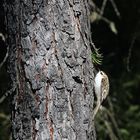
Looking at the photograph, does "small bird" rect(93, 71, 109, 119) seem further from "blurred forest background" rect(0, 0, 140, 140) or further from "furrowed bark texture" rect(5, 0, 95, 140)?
"blurred forest background" rect(0, 0, 140, 140)

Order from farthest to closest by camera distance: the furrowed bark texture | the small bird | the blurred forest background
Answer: the blurred forest background
the small bird
the furrowed bark texture

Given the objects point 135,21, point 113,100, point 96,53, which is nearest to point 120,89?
point 113,100

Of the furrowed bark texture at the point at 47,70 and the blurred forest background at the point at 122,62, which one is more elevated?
the furrowed bark texture at the point at 47,70

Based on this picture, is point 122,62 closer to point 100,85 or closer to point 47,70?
point 100,85

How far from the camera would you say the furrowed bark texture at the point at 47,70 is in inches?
76.1

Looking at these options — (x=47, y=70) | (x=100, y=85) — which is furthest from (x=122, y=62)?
(x=47, y=70)

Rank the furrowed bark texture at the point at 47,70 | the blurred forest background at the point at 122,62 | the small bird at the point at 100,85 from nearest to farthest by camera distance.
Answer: the furrowed bark texture at the point at 47,70 < the small bird at the point at 100,85 < the blurred forest background at the point at 122,62

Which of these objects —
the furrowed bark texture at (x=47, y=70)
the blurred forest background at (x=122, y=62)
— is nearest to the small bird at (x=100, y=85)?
the furrowed bark texture at (x=47, y=70)

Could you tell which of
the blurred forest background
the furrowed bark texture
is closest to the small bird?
the furrowed bark texture

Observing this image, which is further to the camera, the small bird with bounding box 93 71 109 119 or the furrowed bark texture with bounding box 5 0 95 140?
the small bird with bounding box 93 71 109 119

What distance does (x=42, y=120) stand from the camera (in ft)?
6.32

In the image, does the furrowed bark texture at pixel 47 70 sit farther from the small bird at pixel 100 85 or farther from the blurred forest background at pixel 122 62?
the blurred forest background at pixel 122 62

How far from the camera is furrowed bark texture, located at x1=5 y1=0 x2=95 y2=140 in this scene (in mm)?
1933

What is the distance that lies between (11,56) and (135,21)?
353cm
